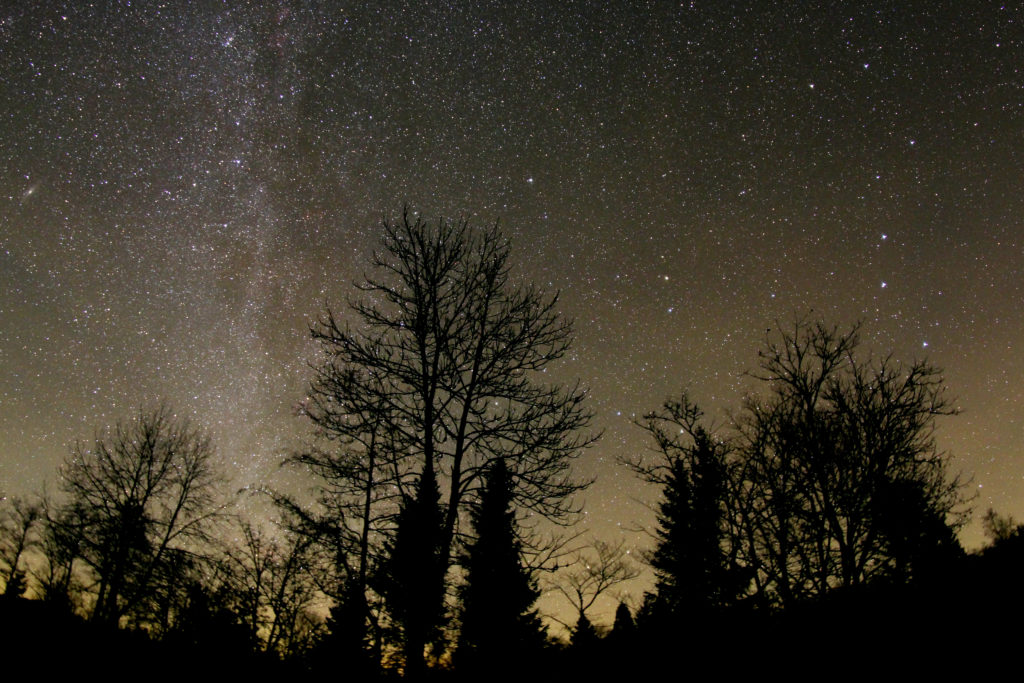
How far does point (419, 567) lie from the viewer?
6605 millimetres

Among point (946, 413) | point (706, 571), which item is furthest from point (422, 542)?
point (706, 571)

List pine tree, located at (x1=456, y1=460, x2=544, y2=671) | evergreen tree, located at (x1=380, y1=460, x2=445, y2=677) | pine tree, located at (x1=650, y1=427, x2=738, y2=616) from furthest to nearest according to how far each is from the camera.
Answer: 1. pine tree, located at (x1=456, y1=460, x2=544, y2=671)
2. pine tree, located at (x1=650, y1=427, x2=738, y2=616)
3. evergreen tree, located at (x1=380, y1=460, x2=445, y2=677)

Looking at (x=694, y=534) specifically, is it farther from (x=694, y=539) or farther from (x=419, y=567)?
(x=419, y=567)

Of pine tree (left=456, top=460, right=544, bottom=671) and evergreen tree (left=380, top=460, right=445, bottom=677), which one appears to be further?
pine tree (left=456, top=460, right=544, bottom=671)

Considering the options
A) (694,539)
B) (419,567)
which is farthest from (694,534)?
(419,567)

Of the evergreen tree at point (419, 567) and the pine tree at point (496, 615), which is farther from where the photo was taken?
the pine tree at point (496, 615)

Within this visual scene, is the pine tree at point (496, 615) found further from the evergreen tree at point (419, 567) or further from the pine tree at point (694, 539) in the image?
the evergreen tree at point (419, 567)

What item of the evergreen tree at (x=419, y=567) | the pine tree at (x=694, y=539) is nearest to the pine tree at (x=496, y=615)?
the pine tree at (x=694, y=539)

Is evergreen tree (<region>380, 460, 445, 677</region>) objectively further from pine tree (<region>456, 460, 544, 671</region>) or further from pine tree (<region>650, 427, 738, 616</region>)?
pine tree (<region>456, 460, 544, 671</region>)

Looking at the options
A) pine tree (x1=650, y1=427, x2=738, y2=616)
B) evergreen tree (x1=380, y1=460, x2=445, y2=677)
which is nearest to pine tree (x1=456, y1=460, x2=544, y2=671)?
pine tree (x1=650, y1=427, x2=738, y2=616)

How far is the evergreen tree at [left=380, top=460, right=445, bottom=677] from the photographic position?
6246 mm

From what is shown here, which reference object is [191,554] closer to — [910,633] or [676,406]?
[676,406]

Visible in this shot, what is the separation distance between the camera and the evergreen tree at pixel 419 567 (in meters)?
6.25

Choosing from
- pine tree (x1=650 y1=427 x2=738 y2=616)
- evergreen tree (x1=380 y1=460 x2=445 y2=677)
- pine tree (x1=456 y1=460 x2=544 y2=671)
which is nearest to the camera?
evergreen tree (x1=380 y1=460 x2=445 y2=677)
